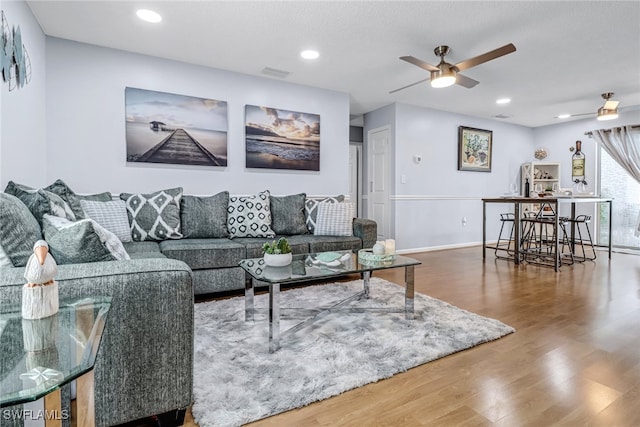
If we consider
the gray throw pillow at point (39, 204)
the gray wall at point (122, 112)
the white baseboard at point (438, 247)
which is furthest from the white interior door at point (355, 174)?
the gray throw pillow at point (39, 204)

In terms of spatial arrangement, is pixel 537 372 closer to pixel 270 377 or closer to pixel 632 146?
pixel 270 377

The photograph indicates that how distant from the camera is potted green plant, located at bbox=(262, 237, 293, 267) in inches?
84.7

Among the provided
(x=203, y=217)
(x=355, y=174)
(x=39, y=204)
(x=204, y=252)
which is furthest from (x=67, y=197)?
(x=355, y=174)

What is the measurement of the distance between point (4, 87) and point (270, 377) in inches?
94.0

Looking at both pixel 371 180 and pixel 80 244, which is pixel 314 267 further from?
pixel 371 180

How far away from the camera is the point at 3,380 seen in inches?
24.2

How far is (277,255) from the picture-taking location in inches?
84.7

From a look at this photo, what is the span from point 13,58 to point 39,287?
2273 millimetres

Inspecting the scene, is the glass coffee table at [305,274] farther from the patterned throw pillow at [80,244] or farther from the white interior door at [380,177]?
the white interior door at [380,177]

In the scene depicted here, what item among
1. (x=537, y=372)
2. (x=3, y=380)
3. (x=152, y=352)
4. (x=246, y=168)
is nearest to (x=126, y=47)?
(x=246, y=168)

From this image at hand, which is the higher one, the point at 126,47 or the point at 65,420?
the point at 126,47

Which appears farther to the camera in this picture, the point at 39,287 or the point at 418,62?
the point at 418,62

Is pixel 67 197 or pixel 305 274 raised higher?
pixel 67 197

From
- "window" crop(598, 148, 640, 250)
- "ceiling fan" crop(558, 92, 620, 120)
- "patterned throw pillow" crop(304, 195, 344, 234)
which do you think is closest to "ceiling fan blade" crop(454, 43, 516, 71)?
"patterned throw pillow" crop(304, 195, 344, 234)
